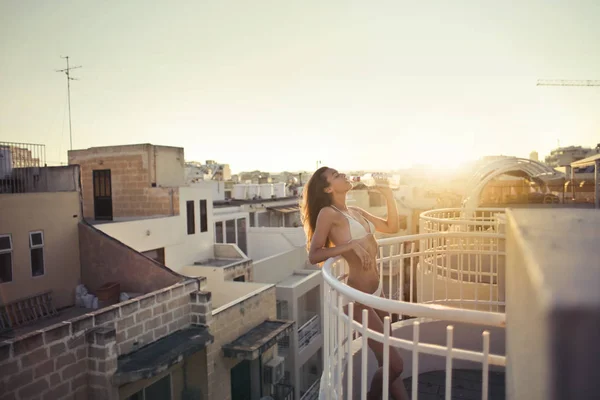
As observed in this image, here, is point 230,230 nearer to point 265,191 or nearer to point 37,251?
point 265,191

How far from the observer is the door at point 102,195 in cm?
2064

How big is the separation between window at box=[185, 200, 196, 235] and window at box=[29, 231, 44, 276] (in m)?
7.20

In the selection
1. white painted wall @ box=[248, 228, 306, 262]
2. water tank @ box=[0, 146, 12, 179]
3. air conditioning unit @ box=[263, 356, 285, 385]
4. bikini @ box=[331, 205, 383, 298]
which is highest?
water tank @ box=[0, 146, 12, 179]

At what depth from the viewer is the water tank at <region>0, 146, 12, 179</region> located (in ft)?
48.2

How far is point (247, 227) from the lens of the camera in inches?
945

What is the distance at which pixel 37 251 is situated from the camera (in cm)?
1270

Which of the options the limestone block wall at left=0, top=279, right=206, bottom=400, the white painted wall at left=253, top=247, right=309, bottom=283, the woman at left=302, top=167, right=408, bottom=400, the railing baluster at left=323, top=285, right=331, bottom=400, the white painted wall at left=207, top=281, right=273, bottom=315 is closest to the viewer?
the railing baluster at left=323, top=285, right=331, bottom=400

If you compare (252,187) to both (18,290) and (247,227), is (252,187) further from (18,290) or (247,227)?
(18,290)

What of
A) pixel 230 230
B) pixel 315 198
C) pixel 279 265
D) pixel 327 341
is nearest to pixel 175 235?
pixel 279 265

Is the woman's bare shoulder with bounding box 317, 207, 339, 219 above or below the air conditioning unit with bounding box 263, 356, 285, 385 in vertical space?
above

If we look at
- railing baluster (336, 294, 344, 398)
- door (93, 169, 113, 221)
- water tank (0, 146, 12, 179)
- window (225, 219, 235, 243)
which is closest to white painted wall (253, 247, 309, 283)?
window (225, 219, 235, 243)

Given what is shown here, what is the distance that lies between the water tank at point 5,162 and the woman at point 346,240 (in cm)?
1516

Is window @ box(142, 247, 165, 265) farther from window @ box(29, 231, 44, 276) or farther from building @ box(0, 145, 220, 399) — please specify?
window @ box(29, 231, 44, 276)

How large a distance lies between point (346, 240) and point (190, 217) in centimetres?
1724
